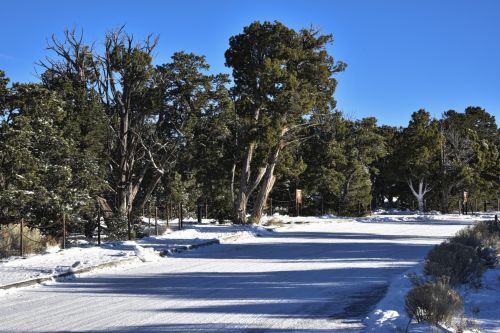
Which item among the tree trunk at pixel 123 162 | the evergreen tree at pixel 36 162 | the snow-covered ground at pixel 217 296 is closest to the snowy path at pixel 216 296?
the snow-covered ground at pixel 217 296

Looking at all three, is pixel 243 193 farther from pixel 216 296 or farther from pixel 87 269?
pixel 216 296

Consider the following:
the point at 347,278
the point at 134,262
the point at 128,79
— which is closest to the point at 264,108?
the point at 128,79

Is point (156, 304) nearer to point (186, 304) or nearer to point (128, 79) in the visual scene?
point (186, 304)

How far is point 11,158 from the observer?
16578mm

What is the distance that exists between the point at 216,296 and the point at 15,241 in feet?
36.2

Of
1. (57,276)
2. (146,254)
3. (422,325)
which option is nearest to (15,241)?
(146,254)

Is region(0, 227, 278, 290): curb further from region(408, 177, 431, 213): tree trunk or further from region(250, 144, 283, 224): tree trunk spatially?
region(408, 177, 431, 213): tree trunk

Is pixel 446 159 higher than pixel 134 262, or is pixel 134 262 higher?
pixel 446 159

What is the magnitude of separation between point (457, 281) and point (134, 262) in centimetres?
800

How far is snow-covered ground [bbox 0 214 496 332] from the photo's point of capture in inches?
278

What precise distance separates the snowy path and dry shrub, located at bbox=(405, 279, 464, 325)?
32.0 inches

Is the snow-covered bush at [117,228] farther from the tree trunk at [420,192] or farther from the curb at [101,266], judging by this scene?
the tree trunk at [420,192]

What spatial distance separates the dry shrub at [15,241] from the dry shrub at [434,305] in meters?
12.7

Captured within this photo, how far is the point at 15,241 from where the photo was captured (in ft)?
56.8
